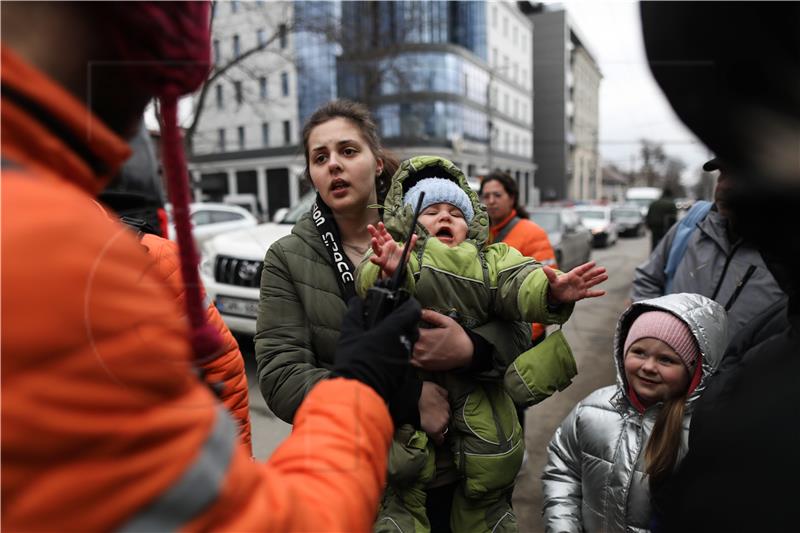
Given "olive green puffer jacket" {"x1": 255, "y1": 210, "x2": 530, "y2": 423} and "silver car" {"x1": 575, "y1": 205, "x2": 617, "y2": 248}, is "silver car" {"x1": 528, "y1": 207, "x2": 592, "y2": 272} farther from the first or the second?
"olive green puffer jacket" {"x1": 255, "y1": 210, "x2": 530, "y2": 423}

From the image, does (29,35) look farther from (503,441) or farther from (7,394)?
(503,441)

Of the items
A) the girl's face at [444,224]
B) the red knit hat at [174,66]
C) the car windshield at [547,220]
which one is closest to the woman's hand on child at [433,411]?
the girl's face at [444,224]

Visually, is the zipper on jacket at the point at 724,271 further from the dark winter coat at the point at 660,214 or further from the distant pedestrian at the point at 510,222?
the dark winter coat at the point at 660,214

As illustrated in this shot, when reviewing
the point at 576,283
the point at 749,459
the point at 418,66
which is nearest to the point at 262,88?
the point at 576,283

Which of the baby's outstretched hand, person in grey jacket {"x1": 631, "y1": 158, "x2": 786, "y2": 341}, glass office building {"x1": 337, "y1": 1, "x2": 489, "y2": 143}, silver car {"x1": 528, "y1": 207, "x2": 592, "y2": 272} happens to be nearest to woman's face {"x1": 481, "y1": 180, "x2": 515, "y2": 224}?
person in grey jacket {"x1": 631, "y1": 158, "x2": 786, "y2": 341}

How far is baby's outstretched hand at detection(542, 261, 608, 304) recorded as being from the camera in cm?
146

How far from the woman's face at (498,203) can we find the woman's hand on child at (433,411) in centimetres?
266

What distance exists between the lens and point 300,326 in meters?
1.68

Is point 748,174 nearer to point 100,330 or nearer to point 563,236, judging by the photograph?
point 100,330

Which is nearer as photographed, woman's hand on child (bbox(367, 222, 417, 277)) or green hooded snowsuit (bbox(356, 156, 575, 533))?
woman's hand on child (bbox(367, 222, 417, 277))

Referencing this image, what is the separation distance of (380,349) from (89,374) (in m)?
0.47

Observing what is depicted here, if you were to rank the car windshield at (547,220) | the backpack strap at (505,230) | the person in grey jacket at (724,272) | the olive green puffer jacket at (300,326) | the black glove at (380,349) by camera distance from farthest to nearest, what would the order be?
the car windshield at (547,220)
the backpack strap at (505,230)
the person in grey jacket at (724,272)
the olive green puffer jacket at (300,326)
the black glove at (380,349)

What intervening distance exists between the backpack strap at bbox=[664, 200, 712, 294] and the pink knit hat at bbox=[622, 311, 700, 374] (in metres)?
1.13

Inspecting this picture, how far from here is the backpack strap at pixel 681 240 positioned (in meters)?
2.87
